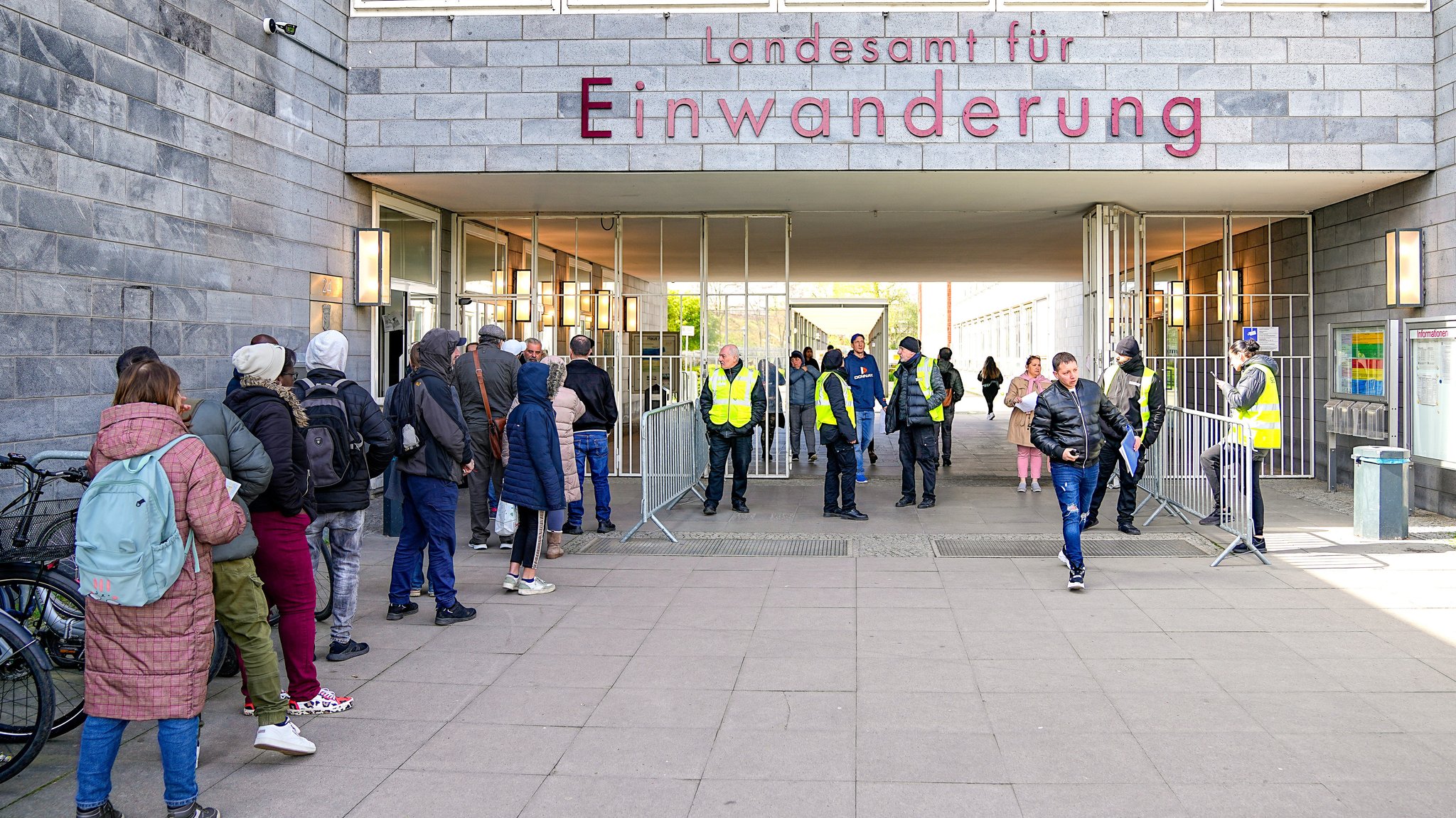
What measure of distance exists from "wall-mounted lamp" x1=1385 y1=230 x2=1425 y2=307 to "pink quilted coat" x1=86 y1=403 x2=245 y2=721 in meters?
10.9

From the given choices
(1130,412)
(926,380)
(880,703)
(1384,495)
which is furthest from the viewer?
(926,380)

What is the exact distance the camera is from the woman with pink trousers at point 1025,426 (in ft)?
38.8

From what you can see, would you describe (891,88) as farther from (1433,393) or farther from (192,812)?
(192,812)

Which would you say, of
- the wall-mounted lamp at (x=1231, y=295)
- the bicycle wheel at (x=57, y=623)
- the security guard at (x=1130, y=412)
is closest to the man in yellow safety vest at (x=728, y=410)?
the security guard at (x=1130, y=412)

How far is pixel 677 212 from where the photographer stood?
1351 cm

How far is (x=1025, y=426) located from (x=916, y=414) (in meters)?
2.00

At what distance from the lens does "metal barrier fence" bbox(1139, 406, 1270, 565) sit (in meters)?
8.02

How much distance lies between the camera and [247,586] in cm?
421

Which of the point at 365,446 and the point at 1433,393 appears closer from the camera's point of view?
the point at 365,446

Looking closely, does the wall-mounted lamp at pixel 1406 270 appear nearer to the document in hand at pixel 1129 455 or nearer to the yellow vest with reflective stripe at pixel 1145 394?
the yellow vest with reflective stripe at pixel 1145 394

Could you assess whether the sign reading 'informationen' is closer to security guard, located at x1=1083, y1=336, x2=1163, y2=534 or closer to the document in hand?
security guard, located at x1=1083, y1=336, x2=1163, y2=534

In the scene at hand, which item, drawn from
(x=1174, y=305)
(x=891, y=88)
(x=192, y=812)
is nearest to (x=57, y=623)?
(x=192, y=812)

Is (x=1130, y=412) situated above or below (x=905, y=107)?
below

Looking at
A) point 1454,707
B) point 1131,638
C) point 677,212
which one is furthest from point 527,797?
point 677,212
